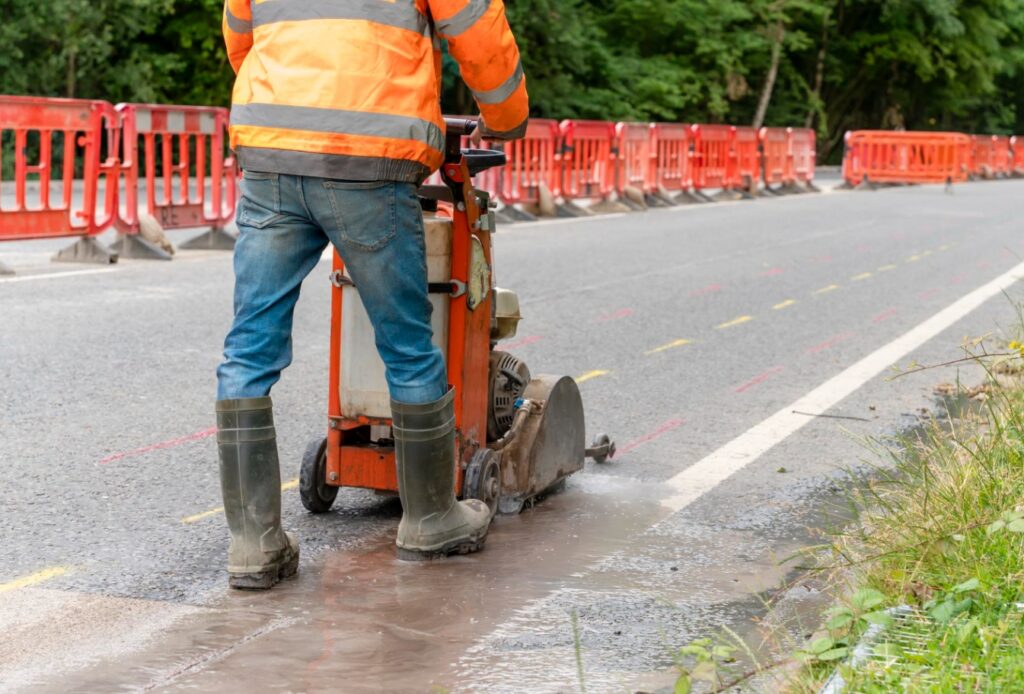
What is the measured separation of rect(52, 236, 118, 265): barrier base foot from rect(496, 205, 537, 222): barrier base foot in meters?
6.48

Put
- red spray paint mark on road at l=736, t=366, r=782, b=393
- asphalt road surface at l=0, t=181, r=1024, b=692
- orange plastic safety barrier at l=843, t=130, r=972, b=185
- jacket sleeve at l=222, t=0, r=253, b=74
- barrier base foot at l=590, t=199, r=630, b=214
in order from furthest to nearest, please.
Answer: orange plastic safety barrier at l=843, t=130, r=972, b=185 < barrier base foot at l=590, t=199, r=630, b=214 < red spray paint mark on road at l=736, t=366, r=782, b=393 < jacket sleeve at l=222, t=0, r=253, b=74 < asphalt road surface at l=0, t=181, r=1024, b=692

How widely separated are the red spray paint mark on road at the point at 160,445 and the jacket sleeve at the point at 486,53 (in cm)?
209

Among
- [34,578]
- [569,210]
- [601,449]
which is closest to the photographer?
[34,578]

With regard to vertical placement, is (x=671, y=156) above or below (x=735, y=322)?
above

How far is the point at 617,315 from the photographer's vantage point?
9.70 meters

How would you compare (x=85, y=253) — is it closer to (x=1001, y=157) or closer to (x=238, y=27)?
(x=238, y=27)

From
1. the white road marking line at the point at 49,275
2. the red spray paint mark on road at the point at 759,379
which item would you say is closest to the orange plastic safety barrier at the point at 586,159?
the white road marking line at the point at 49,275

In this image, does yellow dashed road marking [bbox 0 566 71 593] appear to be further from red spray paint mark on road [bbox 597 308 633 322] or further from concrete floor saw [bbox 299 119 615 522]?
red spray paint mark on road [bbox 597 308 633 322]

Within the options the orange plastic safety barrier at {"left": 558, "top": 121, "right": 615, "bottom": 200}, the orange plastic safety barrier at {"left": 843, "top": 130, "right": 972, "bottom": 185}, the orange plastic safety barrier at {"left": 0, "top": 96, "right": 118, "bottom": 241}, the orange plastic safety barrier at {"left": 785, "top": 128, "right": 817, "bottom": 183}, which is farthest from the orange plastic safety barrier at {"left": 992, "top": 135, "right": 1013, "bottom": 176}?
the orange plastic safety barrier at {"left": 0, "top": 96, "right": 118, "bottom": 241}

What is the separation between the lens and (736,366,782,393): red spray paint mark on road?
731 cm

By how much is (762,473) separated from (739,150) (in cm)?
2113

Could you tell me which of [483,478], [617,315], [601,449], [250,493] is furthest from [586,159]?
[250,493]

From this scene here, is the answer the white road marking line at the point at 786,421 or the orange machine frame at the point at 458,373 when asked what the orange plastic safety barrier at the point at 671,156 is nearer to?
the white road marking line at the point at 786,421

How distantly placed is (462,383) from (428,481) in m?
0.38
